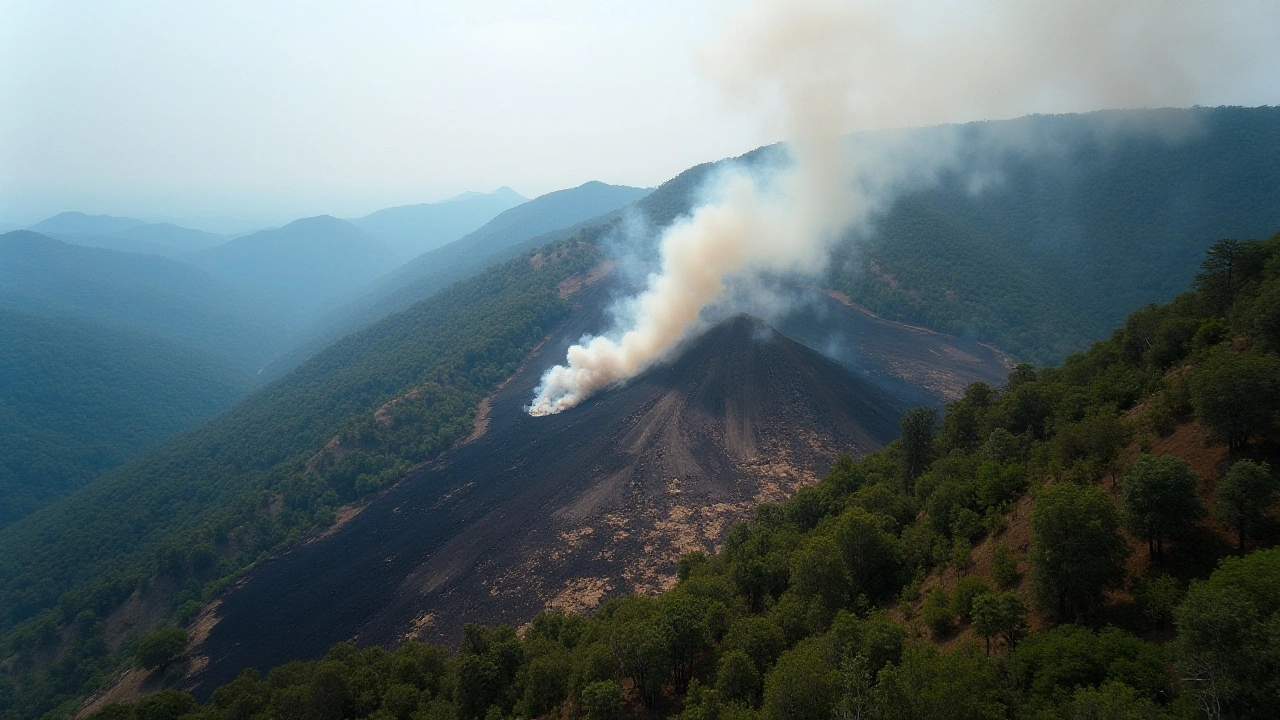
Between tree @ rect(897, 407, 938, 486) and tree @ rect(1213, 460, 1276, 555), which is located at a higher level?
tree @ rect(1213, 460, 1276, 555)

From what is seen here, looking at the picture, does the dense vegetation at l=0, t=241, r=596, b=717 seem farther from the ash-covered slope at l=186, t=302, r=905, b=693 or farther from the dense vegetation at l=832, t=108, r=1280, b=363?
the dense vegetation at l=832, t=108, r=1280, b=363

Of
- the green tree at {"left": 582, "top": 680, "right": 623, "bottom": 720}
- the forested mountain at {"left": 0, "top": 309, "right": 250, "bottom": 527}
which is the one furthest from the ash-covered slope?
the forested mountain at {"left": 0, "top": 309, "right": 250, "bottom": 527}

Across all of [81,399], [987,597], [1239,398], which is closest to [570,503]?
[987,597]

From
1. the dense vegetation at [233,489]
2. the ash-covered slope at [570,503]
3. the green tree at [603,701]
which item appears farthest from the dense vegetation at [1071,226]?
the green tree at [603,701]

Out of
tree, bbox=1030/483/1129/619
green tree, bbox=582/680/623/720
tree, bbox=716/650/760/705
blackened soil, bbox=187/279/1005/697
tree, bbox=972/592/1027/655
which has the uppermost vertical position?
tree, bbox=1030/483/1129/619

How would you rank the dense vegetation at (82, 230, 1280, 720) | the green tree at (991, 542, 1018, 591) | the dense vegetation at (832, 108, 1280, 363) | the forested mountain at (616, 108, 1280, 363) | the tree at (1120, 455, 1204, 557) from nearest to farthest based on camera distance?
the dense vegetation at (82, 230, 1280, 720)
the tree at (1120, 455, 1204, 557)
the green tree at (991, 542, 1018, 591)
the dense vegetation at (832, 108, 1280, 363)
the forested mountain at (616, 108, 1280, 363)

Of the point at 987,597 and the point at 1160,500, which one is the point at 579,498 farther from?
the point at 1160,500
